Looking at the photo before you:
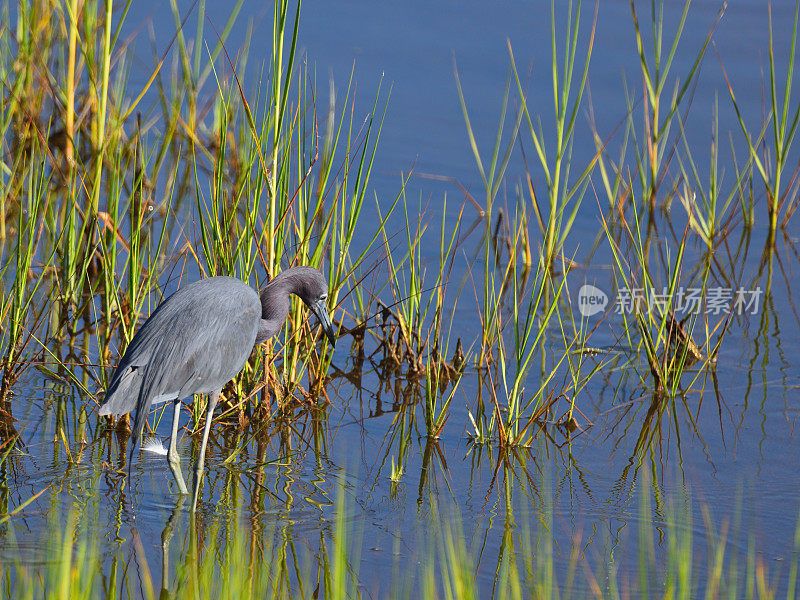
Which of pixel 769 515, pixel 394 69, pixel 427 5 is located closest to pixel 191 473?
pixel 769 515

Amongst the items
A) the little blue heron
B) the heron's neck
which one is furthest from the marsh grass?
the heron's neck

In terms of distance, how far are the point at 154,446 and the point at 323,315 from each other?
88cm

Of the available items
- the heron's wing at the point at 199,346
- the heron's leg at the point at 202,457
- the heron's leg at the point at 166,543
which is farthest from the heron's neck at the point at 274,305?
the heron's leg at the point at 166,543

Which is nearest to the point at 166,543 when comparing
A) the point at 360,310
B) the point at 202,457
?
the point at 202,457

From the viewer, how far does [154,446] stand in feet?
14.2

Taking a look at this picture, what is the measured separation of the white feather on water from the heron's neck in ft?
1.90

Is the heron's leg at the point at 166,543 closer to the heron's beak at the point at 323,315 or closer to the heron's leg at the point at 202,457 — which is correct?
the heron's leg at the point at 202,457

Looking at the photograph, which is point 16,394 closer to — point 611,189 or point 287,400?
point 287,400

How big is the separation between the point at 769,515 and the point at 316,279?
2.00 metres

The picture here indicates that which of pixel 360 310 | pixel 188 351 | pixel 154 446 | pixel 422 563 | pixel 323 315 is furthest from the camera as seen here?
pixel 360 310

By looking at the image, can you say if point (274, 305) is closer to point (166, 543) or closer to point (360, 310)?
point (360, 310)

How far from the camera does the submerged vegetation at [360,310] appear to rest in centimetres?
358

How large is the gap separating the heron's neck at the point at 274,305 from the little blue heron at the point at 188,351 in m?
0.09

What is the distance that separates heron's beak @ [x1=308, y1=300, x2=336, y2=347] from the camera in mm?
4410
